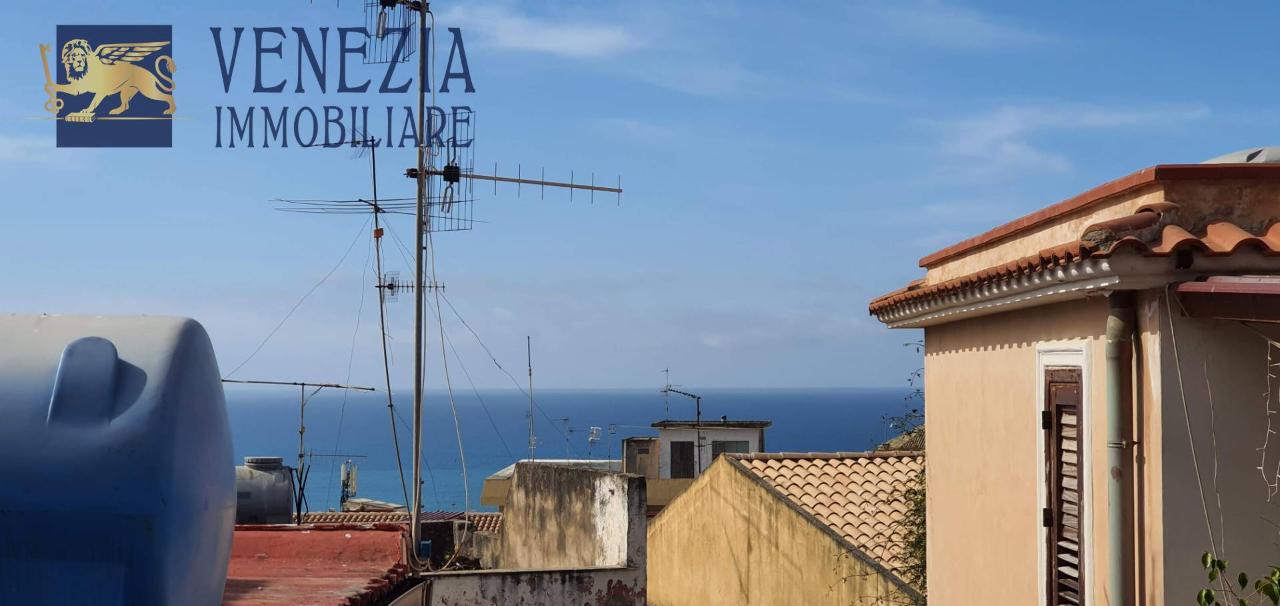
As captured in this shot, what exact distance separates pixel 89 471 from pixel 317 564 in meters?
6.25

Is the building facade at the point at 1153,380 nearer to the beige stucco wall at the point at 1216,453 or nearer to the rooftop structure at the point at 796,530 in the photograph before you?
the beige stucco wall at the point at 1216,453

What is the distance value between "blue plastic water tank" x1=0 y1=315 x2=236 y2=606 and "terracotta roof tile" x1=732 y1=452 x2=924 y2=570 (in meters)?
9.36

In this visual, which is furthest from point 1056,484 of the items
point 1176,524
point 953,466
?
point 953,466

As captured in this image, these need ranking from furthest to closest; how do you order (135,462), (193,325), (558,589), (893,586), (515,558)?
1. (515,558)
2. (558,589)
3. (893,586)
4. (193,325)
5. (135,462)

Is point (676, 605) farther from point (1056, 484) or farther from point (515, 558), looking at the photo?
point (1056, 484)

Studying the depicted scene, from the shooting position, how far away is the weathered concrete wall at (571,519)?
14.6 m

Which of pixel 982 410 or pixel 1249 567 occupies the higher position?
pixel 982 410

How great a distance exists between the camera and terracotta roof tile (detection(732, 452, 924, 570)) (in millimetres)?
13859

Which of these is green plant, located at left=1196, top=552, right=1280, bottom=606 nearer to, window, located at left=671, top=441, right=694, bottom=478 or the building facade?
the building facade

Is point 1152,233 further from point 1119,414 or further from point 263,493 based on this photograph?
point 263,493

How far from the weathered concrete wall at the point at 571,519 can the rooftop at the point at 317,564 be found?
10.9 ft

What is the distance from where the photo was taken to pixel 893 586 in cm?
1216

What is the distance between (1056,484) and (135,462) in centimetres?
520

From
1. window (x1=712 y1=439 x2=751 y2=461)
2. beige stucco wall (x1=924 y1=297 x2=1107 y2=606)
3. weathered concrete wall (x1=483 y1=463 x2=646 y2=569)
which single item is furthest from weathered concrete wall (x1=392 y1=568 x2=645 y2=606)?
window (x1=712 y1=439 x2=751 y2=461)
